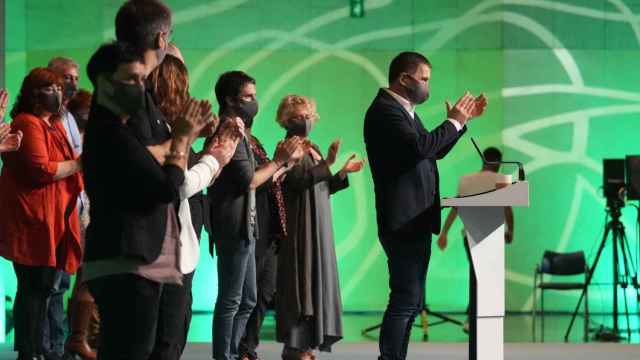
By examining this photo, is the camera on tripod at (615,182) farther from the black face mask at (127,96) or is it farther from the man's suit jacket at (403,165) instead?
the black face mask at (127,96)

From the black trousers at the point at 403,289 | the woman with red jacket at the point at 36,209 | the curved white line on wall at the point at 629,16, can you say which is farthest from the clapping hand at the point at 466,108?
the curved white line on wall at the point at 629,16

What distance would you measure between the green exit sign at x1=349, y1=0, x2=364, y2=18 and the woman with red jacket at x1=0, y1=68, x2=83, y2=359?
4.76 metres

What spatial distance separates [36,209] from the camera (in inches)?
187

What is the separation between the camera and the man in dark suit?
4399 millimetres

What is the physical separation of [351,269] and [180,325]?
6208 mm

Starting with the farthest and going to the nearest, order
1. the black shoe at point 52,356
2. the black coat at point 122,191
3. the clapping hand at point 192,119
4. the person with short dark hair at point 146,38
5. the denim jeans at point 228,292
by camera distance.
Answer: the black shoe at point 52,356 → the denim jeans at point 228,292 → the person with short dark hair at point 146,38 → the clapping hand at point 192,119 → the black coat at point 122,191

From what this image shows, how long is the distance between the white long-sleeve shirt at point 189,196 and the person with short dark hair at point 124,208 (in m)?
0.09

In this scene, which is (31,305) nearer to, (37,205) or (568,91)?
(37,205)

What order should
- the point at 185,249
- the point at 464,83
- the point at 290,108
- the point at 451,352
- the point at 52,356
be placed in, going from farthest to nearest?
the point at 464,83
the point at 451,352
the point at 290,108
the point at 52,356
the point at 185,249

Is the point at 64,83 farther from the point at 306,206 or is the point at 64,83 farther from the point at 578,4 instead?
the point at 578,4

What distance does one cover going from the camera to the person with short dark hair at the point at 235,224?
15.1 ft

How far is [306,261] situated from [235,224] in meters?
0.79

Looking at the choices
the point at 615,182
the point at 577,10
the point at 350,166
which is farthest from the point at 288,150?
the point at 577,10

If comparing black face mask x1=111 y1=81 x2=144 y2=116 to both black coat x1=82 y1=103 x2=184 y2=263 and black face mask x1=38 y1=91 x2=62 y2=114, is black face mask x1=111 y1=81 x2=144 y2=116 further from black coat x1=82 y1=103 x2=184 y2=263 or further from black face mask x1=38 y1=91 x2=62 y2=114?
black face mask x1=38 y1=91 x2=62 y2=114
